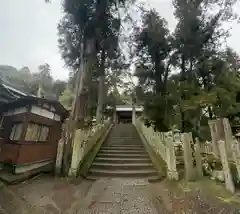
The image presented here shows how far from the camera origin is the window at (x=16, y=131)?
6.03 metres

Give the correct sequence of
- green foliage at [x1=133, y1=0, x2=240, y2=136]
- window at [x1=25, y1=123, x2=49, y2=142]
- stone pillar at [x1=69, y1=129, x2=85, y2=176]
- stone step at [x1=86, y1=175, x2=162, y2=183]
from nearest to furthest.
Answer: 1. stone step at [x1=86, y1=175, x2=162, y2=183]
2. stone pillar at [x1=69, y1=129, x2=85, y2=176]
3. window at [x1=25, y1=123, x2=49, y2=142]
4. green foliage at [x1=133, y1=0, x2=240, y2=136]

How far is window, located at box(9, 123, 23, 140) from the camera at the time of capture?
19.8 ft

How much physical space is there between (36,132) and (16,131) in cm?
68

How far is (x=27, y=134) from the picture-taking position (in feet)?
19.2

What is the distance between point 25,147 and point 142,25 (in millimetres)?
10697

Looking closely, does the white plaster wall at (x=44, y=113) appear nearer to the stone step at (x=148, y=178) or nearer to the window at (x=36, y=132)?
the window at (x=36, y=132)

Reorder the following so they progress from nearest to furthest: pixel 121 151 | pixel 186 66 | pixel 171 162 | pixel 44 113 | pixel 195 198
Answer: pixel 195 198 < pixel 171 162 < pixel 44 113 < pixel 121 151 < pixel 186 66

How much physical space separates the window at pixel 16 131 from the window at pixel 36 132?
326 millimetres

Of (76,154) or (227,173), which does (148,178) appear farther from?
(76,154)

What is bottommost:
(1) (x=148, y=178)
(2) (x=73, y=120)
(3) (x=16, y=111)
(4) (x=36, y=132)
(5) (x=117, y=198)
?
(5) (x=117, y=198)

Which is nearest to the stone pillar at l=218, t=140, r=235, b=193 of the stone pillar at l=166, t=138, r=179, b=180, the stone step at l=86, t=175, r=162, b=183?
the stone pillar at l=166, t=138, r=179, b=180

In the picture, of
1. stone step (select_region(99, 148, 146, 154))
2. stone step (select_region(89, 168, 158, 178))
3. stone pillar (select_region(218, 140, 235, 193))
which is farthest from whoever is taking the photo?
stone step (select_region(99, 148, 146, 154))

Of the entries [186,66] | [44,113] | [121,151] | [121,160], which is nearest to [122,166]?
[121,160]

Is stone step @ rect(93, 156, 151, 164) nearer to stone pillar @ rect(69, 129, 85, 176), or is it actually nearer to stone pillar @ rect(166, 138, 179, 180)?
stone pillar @ rect(69, 129, 85, 176)
